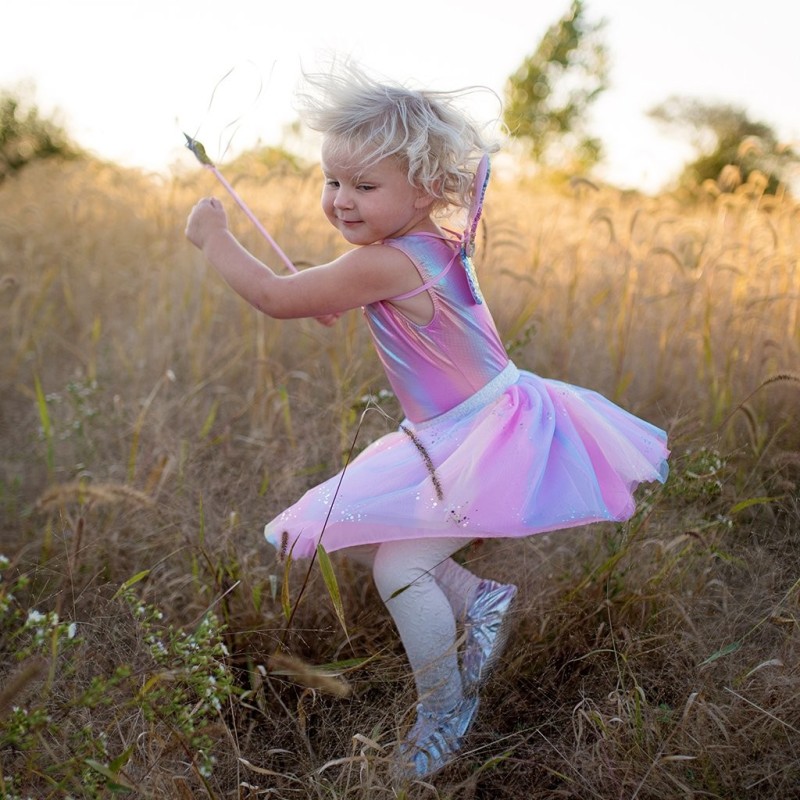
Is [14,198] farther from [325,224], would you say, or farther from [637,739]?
[637,739]

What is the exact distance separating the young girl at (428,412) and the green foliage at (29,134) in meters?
8.86

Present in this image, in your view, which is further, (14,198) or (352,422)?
(14,198)

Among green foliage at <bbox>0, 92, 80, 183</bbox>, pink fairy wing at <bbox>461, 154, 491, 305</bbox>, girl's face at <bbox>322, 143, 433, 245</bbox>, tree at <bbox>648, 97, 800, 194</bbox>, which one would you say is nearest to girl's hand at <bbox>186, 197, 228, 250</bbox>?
girl's face at <bbox>322, 143, 433, 245</bbox>

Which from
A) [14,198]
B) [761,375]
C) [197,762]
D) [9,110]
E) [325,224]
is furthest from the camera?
[9,110]

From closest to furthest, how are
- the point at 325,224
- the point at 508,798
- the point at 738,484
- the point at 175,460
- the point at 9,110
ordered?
the point at 508,798 < the point at 738,484 < the point at 175,460 < the point at 325,224 < the point at 9,110

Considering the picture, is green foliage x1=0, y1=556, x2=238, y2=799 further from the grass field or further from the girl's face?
the girl's face

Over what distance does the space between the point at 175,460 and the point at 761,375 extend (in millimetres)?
1714

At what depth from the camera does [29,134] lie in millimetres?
10766

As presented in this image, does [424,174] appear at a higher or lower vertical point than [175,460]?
higher

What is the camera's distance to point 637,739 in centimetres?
148

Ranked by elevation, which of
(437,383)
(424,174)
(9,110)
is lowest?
(437,383)

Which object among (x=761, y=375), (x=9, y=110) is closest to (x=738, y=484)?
(x=761, y=375)

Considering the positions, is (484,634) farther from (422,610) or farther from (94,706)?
(94,706)

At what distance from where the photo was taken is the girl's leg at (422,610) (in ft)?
5.41
